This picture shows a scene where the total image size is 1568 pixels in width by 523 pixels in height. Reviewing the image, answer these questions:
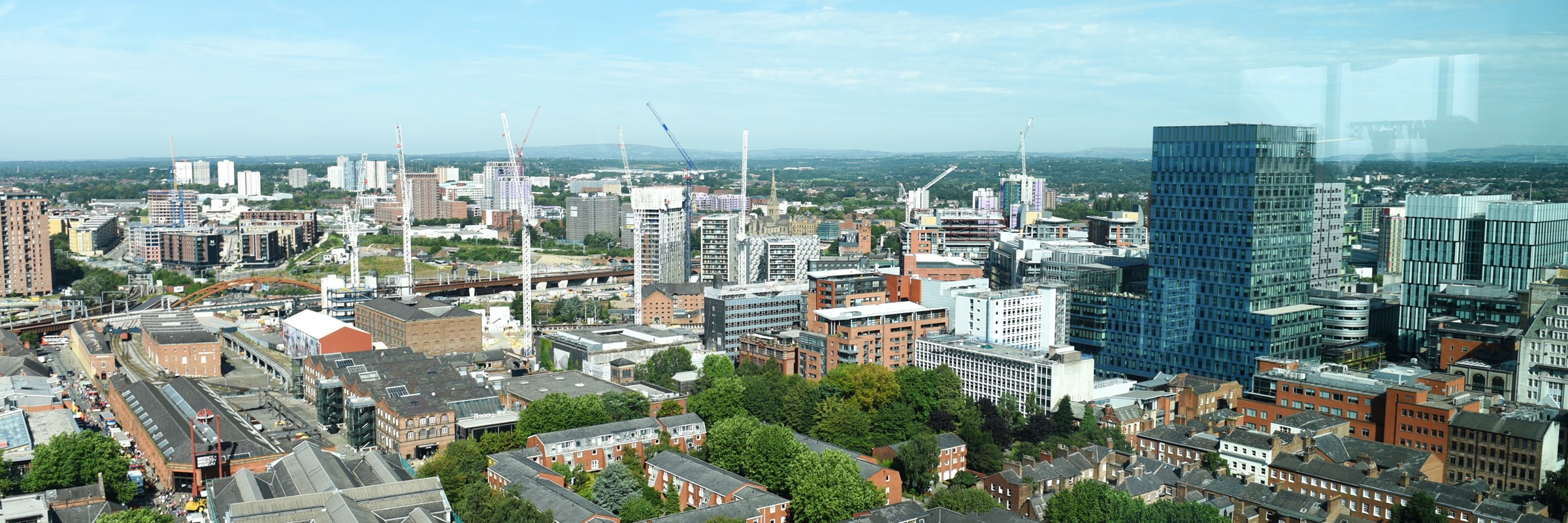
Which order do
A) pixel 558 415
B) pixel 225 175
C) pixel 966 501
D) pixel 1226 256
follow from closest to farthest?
1. pixel 966 501
2. pixel 558 415
3. pixel 1226 256
4. pixel 225 175

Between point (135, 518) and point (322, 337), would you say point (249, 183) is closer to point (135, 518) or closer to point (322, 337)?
point (322, 337)

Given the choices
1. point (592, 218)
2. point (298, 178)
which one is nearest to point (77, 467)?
point (592, 218)

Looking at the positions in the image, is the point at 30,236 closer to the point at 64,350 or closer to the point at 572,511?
the point at 64,350

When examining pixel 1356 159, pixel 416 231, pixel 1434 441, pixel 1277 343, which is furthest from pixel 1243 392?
pixel 416 231

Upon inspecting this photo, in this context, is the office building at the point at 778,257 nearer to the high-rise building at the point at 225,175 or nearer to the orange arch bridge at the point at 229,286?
the orange arch bridge at the point at 229,286

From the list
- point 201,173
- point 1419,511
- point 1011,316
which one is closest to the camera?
point 1419,511

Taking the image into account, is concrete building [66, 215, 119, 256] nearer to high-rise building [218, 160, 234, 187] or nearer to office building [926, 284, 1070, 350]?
high-rise building [218, 160, 234, 187]

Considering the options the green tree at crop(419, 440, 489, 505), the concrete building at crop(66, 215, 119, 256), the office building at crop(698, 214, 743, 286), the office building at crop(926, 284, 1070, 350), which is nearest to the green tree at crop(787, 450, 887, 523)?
the green tree at crop(419, 440, 489, 505)
